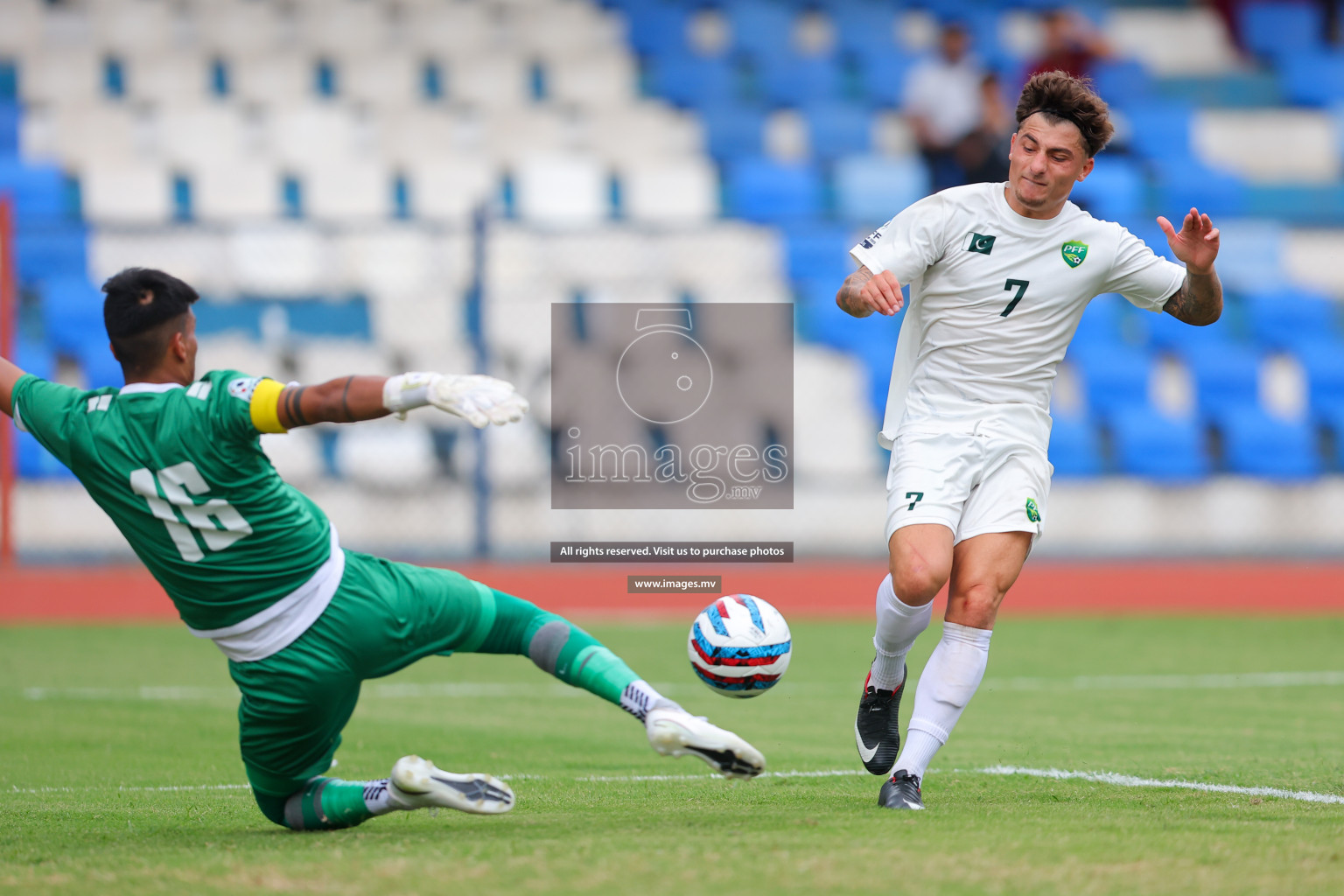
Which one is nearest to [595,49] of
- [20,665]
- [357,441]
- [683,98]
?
[683,98]

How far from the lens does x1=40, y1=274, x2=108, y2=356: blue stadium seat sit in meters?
12.1

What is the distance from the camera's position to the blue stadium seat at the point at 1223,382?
13586 millimetres

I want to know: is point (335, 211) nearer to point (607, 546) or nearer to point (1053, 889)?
point (607, 546)

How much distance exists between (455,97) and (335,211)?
6.97 feet

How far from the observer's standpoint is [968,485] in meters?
5.00

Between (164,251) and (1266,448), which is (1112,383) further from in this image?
(164,251)

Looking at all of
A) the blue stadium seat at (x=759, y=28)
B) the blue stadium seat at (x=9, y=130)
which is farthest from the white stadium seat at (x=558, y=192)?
the blue stadium seat at (x=9, y=130)

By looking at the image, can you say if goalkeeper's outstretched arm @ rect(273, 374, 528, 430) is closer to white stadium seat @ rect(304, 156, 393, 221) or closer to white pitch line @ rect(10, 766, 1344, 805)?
white pitch line @ rect(10, 766, 1344, 805)

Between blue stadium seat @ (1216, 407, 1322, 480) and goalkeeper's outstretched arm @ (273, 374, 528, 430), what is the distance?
34.5 ft

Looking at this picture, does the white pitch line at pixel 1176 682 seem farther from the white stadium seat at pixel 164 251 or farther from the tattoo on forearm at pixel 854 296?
the white stadium seat at pixel 164 251

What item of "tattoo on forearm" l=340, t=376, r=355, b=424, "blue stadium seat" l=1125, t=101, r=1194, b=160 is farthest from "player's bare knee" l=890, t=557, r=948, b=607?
"blue stadium seat" l=1125, t=101, r=1194, b=160

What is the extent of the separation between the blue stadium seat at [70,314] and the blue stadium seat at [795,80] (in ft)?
24.3

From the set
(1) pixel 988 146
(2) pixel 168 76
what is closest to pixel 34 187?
(2) pixel 168 76

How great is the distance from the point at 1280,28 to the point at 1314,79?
1063mm
